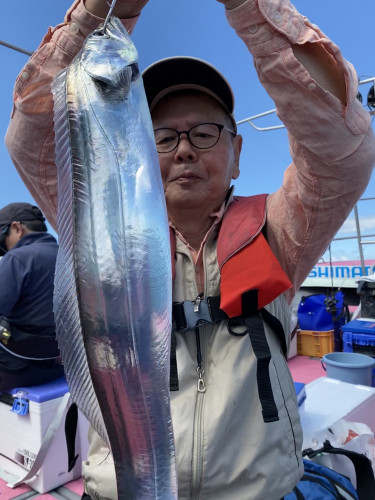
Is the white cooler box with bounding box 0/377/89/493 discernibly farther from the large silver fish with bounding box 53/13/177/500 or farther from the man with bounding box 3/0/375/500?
the large silver fish with bounding box 53/13/177/500

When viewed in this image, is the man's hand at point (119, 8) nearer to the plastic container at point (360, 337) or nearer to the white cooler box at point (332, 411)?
the white cooler box at point (332, 411)

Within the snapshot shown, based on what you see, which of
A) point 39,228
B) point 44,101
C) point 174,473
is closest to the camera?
point 174,473

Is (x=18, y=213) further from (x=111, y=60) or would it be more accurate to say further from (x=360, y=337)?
(x=360, y=337)

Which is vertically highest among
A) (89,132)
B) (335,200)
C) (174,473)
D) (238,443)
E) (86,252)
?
(89,132)

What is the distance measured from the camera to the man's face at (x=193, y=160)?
1.45 meters

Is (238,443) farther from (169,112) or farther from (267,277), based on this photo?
(169,112)

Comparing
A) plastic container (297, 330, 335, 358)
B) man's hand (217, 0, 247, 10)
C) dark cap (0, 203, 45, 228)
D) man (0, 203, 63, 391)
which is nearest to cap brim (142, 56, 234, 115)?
man's hand (217, 0, 247, 10)

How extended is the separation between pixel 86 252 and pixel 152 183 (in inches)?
9.7

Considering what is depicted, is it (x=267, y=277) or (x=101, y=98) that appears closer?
(x=101, y=98)

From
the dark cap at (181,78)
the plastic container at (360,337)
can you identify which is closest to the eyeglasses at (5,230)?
the dark cap at (181,78)

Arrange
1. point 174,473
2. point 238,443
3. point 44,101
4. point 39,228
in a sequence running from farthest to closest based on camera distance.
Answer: point 39,228, point 44,101, point 238,443, point 174,473

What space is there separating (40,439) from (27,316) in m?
1.11

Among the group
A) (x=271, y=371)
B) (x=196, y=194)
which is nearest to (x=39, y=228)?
(x=196, y=194)

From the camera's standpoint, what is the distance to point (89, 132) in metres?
1.06
